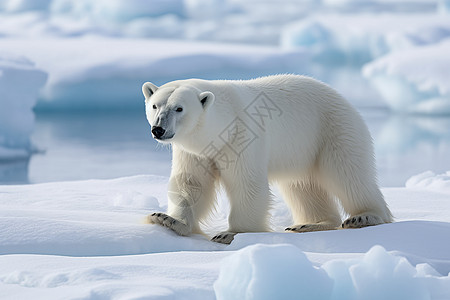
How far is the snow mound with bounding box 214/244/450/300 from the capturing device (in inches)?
77.3

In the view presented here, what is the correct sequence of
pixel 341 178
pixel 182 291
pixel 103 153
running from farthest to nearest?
pixel 103 153 → pixel 341 178 → pixel 182 291

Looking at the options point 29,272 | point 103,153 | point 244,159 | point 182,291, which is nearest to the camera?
point 182,291

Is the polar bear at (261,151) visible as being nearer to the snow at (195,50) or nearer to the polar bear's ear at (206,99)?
the polar bear's ear at (206,99)

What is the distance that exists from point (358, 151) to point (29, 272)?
1.93m

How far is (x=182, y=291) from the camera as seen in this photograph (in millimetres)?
2066

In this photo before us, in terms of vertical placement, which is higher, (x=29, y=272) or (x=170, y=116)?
(x=170, y=116)

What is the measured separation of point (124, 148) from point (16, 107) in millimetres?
1702

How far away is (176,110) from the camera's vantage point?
300cm

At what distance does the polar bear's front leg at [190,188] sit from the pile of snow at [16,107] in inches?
234

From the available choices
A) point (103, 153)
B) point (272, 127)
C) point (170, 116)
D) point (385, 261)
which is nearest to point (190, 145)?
point (170, 116)

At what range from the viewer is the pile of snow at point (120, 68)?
502 inches

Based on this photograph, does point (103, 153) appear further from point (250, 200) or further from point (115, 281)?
point (115, 281)

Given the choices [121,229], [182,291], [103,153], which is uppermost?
[182,291]

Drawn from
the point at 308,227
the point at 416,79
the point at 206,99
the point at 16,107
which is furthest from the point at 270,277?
the point at 416,79
